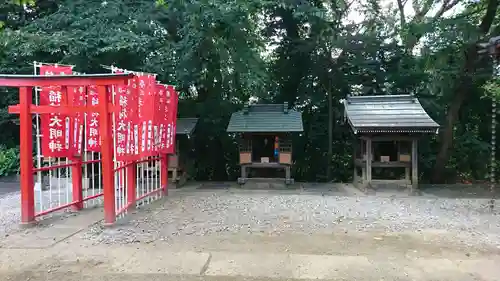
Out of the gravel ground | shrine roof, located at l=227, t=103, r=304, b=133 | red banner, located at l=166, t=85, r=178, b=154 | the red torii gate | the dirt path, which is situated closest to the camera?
the dirt path

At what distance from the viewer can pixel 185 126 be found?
11.6 meters

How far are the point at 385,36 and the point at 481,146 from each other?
5125 millimetres

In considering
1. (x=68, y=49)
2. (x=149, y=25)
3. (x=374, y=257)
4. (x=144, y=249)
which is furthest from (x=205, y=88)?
(x=374, y=257)

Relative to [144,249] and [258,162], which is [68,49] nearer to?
[258,162]

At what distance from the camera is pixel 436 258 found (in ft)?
15.1

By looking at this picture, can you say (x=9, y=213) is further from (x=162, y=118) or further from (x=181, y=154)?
(x=181, y=154)

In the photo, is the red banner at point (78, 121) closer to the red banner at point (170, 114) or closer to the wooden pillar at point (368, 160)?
the red banner at point (170, 114)

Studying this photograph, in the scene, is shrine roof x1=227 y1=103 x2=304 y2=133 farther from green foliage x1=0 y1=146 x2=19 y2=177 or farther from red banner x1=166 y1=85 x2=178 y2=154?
green foliage x1=0 y1=146 x2=19 y2=177

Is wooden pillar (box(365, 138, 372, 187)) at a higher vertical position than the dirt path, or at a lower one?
higher

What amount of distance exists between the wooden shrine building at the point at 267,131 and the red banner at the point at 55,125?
15.7 feet

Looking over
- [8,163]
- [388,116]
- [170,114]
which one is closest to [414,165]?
[388,116]

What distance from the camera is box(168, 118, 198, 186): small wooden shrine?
11211mm

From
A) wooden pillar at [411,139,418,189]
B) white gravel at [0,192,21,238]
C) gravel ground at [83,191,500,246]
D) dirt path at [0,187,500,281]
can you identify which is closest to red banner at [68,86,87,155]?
dirt path at [0,187,500,281]

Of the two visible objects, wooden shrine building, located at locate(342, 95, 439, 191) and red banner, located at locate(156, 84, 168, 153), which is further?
wooden shrine building, located at locate(342, 95, 439, 191)
